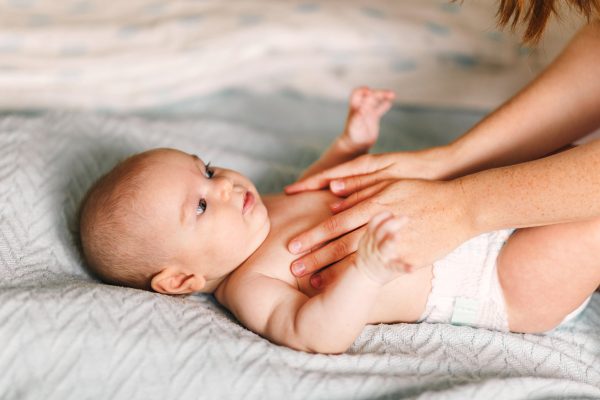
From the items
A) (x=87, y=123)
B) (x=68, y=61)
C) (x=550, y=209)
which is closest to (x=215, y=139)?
(x=87, y=123)

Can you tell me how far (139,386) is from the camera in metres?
1.04

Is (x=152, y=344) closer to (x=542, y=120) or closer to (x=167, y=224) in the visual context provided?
(x=167, y=224)

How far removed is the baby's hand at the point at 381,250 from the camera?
3.27 feet

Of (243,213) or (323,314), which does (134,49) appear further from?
(323,314)

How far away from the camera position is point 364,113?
1496 mm

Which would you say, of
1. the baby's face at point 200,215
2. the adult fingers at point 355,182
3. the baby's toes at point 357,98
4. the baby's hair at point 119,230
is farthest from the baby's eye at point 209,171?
the baby's toes at point 357,98

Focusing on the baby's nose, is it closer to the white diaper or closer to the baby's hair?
the baby's hair

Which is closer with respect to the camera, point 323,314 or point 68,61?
point 323,314

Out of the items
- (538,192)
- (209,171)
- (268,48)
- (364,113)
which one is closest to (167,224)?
(209,171)

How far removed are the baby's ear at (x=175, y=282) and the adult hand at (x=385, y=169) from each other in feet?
1.03

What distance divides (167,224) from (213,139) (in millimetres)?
551

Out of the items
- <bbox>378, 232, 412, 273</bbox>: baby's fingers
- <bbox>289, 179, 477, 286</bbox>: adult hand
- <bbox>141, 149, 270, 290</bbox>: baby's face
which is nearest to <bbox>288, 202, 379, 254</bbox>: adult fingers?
<bbox>289, 179, 477, 286</bbox>: adult hand

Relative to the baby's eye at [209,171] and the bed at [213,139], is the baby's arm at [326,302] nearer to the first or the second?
the bed at [213,139]

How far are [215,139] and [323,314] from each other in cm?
76
